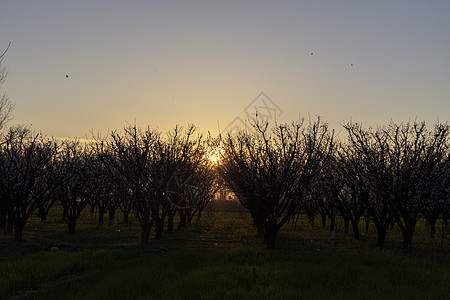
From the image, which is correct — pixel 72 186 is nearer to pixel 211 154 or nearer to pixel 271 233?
pixel 211 154

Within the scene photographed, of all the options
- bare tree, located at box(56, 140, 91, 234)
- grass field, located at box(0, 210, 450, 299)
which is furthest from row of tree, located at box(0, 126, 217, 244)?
grass field, located at box(0, 210, 450, 299)

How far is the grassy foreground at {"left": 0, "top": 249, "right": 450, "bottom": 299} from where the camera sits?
10320 millimetres

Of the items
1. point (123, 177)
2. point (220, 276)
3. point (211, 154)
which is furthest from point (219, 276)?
point (211, 154)

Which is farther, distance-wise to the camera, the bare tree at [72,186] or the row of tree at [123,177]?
the bare tree at [72,186]

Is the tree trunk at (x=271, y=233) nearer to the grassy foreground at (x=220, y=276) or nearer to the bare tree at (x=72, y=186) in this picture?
the grassy foreground at (x=220, y=276)

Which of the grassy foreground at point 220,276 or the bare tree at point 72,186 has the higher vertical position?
the bare tree at point 72,186

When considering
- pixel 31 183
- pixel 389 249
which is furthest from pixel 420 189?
pixel 31 183

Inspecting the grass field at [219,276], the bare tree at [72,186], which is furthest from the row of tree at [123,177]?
the grass field at [219,276]

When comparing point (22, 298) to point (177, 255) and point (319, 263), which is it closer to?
point (177, 255)

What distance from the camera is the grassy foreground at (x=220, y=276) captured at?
10.3 m

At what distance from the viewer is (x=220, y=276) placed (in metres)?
11.9

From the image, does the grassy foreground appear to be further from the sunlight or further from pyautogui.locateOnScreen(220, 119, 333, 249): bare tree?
the sunlight

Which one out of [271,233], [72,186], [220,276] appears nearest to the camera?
[220,276]

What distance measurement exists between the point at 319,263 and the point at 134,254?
809 cm
